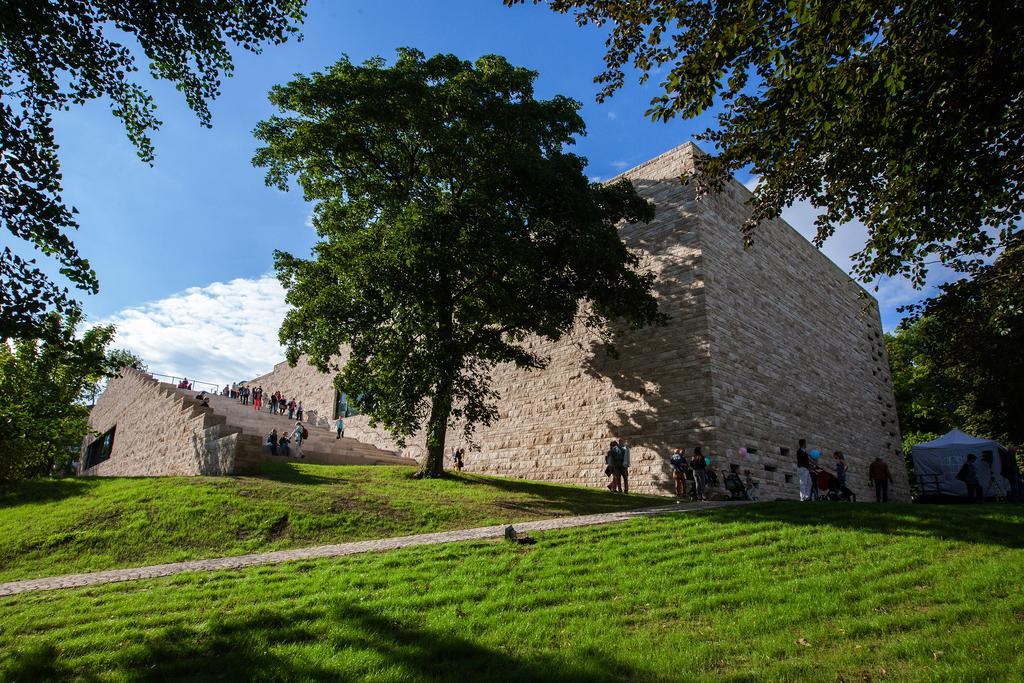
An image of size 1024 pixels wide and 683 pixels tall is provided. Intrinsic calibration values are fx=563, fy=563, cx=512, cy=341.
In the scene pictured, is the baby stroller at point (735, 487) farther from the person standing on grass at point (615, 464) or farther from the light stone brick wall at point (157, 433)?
the light stone brick wall at point (157, 433)

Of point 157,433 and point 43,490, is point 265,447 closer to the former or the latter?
point 43,490

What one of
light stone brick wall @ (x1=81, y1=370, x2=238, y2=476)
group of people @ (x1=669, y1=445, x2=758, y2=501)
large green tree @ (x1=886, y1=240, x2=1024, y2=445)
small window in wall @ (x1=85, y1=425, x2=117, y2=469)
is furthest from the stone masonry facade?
small window in wall @ (x1=85, y1=425, x2=117, y2=469)

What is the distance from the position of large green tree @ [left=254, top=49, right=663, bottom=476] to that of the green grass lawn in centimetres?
272

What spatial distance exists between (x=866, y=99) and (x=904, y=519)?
6304mm

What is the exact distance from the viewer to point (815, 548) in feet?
24.6

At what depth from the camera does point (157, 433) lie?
21641mm

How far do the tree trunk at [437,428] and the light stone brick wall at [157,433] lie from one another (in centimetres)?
522

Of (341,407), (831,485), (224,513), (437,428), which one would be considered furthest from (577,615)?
(341,407)

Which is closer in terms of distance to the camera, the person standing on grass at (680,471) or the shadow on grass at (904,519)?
the shadow on grass at (904,519)

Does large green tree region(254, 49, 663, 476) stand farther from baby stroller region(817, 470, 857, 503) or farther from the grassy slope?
the grassy slope

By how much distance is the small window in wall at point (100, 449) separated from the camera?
1117 inches

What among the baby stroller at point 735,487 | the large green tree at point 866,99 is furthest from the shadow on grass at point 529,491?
the large green tree at point 866,99

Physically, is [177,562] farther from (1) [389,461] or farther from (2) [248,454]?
(1) [389,461]

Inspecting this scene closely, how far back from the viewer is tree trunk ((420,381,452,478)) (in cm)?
1463
